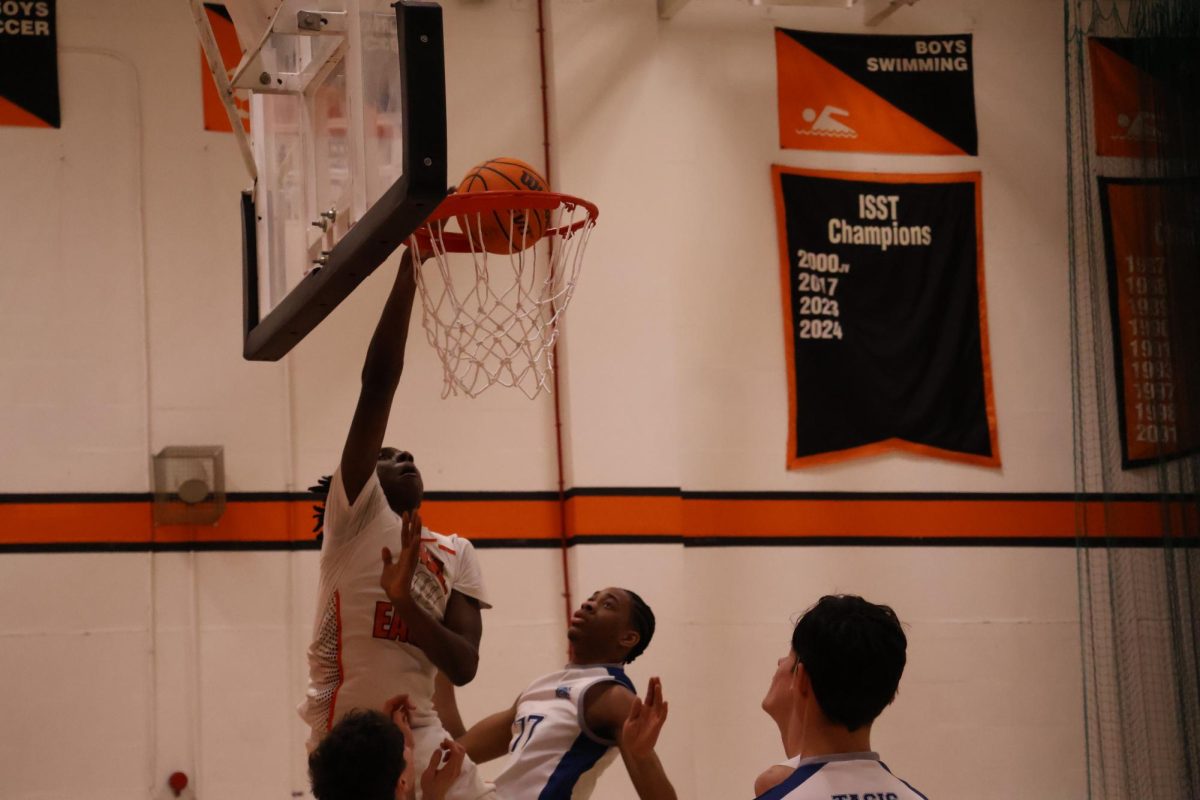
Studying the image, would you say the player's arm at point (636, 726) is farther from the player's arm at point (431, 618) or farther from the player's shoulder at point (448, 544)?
the player's shoulder at point (448, 544)

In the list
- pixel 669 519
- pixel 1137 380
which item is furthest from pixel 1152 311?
pixel 669 519

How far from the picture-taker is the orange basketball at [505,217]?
16.9ft

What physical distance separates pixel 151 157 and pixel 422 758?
4.49 m

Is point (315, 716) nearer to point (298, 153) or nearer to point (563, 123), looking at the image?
point (298, 153)

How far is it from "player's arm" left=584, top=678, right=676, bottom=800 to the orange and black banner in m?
4.68

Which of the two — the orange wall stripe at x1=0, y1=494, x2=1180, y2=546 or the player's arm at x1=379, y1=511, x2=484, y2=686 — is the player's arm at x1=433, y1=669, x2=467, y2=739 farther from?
the orange wall stripe at x1=0, y1=494, x2=1180, y2=546

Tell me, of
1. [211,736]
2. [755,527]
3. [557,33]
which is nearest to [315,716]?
[211,736]

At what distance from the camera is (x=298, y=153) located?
4.81 meters

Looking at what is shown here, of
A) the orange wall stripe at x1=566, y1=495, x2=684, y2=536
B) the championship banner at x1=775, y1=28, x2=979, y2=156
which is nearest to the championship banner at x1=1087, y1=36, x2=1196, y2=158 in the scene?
the championship banner at x1=775, y1=28, x2=979, y2=156

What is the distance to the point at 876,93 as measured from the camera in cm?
911

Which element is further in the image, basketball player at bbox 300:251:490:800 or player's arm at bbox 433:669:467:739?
player's arm at bbox 433:669:467:739

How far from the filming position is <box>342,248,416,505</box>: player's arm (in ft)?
14.9

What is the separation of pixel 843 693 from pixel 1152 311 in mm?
6657

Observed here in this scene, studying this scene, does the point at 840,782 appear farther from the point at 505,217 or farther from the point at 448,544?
the point at 505,217
